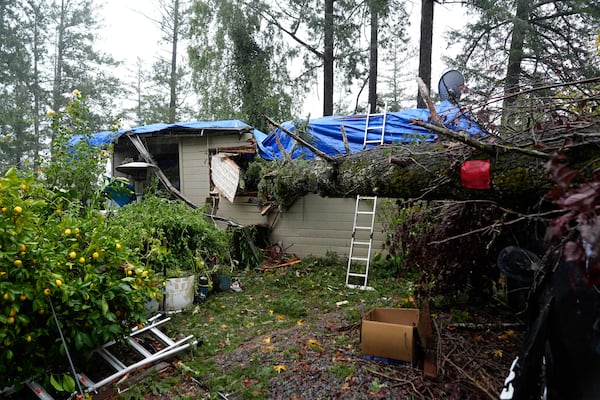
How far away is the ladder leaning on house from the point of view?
6219mm

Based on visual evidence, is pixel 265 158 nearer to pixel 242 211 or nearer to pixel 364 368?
pixel 242 211

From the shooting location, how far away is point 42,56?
578 inches

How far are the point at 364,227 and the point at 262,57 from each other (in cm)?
661

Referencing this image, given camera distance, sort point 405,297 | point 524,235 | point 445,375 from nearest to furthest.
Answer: point 445,375, point 524,235, point 405,297

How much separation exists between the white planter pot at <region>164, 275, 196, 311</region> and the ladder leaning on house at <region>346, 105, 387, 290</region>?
2629 mm

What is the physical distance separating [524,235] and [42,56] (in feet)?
59.9

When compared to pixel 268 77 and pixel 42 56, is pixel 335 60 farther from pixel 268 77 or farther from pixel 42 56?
pixel 42 56

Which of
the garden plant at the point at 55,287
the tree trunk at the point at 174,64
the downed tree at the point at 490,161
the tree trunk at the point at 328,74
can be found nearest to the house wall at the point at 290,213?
the downed tree at the point at 490,161

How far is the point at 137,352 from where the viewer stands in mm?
3338

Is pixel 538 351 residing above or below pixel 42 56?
below

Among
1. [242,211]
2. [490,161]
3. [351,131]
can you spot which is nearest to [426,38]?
[351,131]

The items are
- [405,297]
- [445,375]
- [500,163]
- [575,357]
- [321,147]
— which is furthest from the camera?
[321,147]

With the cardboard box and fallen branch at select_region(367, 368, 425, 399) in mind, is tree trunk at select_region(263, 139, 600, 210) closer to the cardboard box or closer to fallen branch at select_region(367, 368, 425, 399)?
the cardboard box

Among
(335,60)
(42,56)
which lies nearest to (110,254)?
(335,60)
